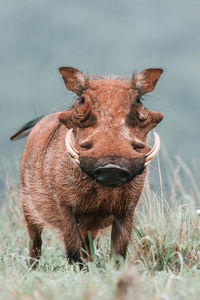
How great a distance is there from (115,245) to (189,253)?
67 centimetres

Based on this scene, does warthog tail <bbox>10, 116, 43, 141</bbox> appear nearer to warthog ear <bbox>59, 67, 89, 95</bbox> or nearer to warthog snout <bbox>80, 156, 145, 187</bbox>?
warthog ear <bbox>59, 67, 89, 95</bbox>

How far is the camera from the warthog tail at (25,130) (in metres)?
6.60

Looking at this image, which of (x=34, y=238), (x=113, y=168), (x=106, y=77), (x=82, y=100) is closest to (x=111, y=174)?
(x=113, y=168)

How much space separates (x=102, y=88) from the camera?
3.93m

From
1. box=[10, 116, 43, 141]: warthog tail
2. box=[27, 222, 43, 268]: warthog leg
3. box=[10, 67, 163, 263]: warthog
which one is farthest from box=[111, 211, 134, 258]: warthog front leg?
box=[10, 116, 43, 141]: warthog tail

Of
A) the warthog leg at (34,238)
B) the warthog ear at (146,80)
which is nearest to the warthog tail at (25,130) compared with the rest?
the warthog leg at (34,238)

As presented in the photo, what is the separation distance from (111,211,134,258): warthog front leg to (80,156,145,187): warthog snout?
1020 mm

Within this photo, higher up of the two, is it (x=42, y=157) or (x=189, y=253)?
(x=42, y=157)

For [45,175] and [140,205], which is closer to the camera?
[45,175]

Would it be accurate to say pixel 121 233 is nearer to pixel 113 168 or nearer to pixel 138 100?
pixel 138 100

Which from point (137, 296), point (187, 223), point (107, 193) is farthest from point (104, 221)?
point (137, 296)

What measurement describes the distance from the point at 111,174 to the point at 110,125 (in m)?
0.49

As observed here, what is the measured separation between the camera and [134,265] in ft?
13.7

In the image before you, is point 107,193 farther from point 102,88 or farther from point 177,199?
point 177,199
